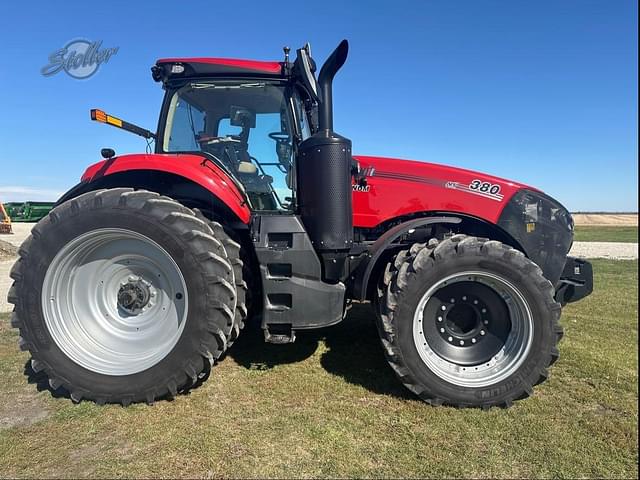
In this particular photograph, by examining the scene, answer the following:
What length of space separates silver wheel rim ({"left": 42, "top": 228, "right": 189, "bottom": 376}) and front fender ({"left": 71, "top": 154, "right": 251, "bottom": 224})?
1.80ft

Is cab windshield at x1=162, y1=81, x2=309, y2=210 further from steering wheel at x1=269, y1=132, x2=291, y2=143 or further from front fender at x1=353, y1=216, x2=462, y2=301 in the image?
front fender at x1=353, y1=216, x2=462, y2=301

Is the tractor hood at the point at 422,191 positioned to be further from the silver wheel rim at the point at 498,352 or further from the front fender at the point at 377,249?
the silver wheel rim at the point at 498,352

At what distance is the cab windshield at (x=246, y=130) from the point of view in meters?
3.50

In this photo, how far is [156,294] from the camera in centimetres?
321

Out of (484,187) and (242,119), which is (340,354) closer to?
(484,187)

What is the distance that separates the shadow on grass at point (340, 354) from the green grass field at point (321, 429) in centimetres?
2

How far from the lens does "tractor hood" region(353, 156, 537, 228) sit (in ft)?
11.4

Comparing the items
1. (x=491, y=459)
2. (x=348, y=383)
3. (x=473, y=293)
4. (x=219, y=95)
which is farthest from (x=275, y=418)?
(x=219, y=95)

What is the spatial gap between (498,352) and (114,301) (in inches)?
117

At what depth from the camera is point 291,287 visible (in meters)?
3.15

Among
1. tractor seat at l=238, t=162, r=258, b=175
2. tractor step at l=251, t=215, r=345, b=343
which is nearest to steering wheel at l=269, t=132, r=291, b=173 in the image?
tractor seat at l=238, t=162, r=258, b=175

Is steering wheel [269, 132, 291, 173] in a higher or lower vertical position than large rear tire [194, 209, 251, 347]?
higher

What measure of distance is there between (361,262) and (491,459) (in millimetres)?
1635

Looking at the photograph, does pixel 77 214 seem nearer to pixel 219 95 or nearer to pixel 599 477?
pixel 219 95
